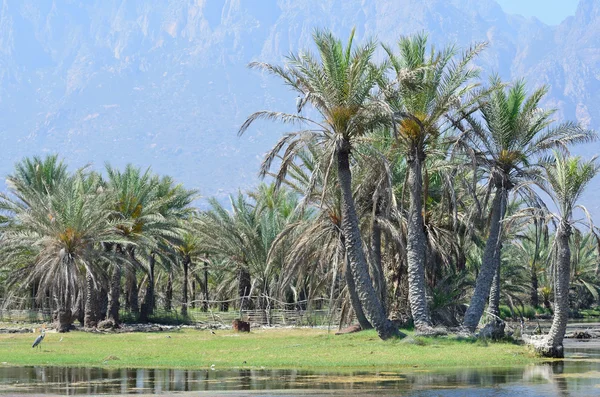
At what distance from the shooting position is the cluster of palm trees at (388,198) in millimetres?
34031

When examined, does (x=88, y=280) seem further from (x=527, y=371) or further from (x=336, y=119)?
(x=527, y=371)

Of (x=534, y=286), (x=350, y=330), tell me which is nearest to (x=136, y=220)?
(x=350, y=330)

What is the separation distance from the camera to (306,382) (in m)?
25.8

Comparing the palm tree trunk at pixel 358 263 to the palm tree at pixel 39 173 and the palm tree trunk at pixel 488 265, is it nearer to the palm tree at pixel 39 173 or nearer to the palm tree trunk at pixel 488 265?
the palm tree trunk at pixel 488 265

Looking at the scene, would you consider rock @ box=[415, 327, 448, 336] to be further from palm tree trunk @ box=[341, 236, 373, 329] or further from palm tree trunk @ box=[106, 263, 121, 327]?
palm tree trunk @ box=[106, 263, 121, 327]

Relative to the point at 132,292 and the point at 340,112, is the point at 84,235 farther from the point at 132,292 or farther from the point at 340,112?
the point at 340,112

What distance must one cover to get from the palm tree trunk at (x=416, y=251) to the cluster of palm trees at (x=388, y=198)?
0.05 m

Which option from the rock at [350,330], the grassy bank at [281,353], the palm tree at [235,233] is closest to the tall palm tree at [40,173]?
the palm tree at [235,233]

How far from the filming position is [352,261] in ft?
116

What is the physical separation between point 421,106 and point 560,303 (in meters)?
8.37

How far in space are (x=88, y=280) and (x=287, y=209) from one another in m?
16.3

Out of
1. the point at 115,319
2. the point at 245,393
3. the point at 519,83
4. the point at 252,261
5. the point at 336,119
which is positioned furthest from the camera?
the point at 252,261

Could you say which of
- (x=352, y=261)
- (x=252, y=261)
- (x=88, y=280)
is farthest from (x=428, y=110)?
(x=252, y=261)

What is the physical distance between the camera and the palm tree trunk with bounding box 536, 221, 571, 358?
105 feet
